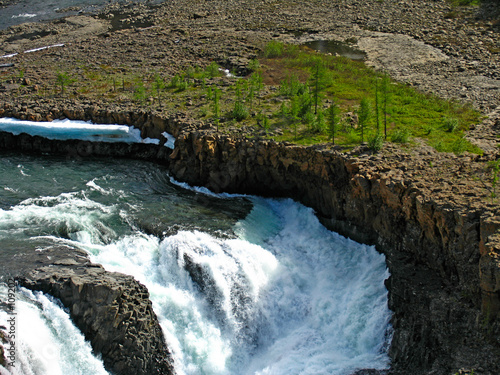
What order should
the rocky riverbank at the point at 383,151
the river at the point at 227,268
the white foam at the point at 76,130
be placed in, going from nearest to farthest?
the rocky riverbank at the point at 383,151 < the river at the point at 227,268 < the white foam at the point at 76,130

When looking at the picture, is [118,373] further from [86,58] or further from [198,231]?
[86,58]

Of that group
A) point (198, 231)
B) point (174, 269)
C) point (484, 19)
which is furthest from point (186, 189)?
point (484, 19)

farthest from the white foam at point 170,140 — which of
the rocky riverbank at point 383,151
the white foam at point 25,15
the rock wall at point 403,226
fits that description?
the white foam at point 25,15

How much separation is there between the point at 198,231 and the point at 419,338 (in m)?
12.7

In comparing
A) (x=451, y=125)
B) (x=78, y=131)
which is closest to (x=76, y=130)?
(x=78, y=131)

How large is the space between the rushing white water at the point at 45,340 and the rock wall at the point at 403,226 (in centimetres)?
1357

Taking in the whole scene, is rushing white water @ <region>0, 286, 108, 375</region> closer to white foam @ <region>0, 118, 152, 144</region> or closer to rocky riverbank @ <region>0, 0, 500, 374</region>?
rocky riverbank @ <region>0, 0, 500, 374</region>

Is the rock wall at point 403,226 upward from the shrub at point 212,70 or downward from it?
downward

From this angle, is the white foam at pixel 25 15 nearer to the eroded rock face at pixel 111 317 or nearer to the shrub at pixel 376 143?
the shrub at pixel 376 143

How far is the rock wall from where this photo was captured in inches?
862

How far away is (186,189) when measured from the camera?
1387 inches

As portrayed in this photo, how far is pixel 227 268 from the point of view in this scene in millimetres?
27422

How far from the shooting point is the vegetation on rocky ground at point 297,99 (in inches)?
1347

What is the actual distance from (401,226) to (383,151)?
19.1 feet
